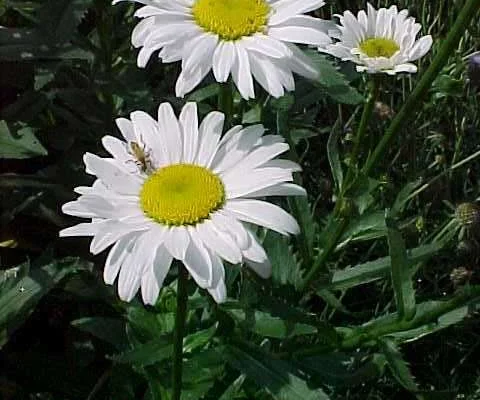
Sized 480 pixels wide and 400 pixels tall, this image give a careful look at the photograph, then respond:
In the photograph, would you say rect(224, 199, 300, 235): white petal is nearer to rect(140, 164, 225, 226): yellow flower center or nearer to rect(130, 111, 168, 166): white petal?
rect(140, 164, 225, 226): yellow flower center

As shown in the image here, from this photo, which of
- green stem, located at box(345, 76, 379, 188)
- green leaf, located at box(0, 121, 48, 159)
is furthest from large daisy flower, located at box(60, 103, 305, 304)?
green leaf, located at box(0, 121, 48, 159)

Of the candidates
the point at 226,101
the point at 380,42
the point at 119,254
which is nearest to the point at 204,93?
the point at 226,101

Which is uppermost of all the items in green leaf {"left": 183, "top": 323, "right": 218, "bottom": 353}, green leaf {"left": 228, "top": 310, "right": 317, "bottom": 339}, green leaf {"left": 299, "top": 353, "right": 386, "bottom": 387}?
green leaf {"left": 228, "top": 310, "right": 317, "bottom": 339}

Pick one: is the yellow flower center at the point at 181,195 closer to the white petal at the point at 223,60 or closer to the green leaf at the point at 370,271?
the white petal at the point at 223,60

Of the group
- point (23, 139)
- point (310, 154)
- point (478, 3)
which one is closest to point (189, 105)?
point (478, 3)

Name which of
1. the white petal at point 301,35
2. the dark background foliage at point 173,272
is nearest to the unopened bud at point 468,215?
the dark background foliage at point 173,272
